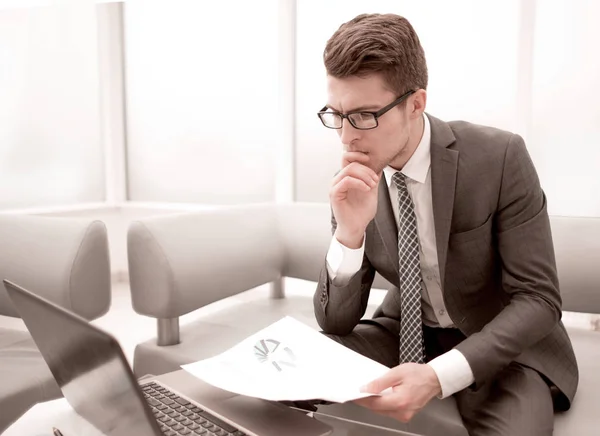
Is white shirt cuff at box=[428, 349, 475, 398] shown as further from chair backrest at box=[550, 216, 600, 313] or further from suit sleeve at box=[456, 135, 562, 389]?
chair backrest at box=[550, 216, 600, 313]

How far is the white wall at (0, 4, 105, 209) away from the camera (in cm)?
374

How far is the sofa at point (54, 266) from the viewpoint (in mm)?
1777

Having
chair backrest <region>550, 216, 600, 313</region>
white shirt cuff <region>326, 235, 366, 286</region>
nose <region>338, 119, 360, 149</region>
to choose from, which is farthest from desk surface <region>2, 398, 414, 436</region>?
chair backrest <region>550, 216, 600, 313</region>

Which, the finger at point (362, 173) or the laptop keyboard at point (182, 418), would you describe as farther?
the finger at point (362, 173)

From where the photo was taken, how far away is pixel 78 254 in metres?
1.80

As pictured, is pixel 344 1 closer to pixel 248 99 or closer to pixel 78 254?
pixel 248 99

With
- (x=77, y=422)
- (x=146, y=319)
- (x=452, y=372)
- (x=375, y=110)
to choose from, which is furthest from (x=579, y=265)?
(x=146, y=319)

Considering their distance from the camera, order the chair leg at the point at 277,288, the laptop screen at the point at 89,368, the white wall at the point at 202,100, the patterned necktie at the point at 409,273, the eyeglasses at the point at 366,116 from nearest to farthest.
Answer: the laptop screen at the point at 89,368 → the eyeglasses at the point at 366,116 → the patterned necktie at the point at 409,273 → the chair leg at the point at 277,288 → the white wall at the point at 202,100

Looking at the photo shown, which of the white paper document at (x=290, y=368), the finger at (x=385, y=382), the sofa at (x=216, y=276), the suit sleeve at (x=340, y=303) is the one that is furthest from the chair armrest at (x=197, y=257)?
the finger at (x=385, y=382)

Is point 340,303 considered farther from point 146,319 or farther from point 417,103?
point 146,319

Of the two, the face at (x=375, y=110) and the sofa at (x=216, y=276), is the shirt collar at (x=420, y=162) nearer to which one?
the face at (x=375, y=110)

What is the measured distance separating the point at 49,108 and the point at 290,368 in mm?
3625

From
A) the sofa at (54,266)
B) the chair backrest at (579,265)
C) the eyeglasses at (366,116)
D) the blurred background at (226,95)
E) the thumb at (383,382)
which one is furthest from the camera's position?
the blurred background at (226,95)

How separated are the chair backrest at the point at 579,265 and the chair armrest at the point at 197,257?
Answer: 1.14 metres
